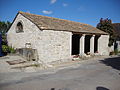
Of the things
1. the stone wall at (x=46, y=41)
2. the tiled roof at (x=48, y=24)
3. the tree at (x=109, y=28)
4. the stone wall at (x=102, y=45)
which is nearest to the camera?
the stone wall at (x=46, y=41)

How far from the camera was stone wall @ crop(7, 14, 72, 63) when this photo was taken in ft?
29.9

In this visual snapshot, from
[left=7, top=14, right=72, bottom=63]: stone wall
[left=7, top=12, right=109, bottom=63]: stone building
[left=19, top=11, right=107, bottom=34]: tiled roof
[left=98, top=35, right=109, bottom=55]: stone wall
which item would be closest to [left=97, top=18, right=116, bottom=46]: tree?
[left=98, top=35, right=109, bottom=55]: stone wall

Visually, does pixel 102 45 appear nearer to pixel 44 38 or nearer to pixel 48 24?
pixel 48 24

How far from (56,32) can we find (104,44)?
33.5 feet

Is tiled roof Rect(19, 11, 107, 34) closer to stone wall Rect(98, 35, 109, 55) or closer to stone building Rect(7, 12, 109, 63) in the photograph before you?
stone building Rect(7, 12, 109, 63)

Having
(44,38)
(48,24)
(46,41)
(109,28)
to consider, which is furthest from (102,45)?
(44,38)

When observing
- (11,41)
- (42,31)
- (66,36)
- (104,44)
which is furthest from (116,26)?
(11,41)

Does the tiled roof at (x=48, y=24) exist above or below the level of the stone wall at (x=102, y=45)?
above

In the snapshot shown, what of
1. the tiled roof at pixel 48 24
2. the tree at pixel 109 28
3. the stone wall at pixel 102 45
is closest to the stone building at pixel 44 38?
the tiled roof at pixel 48 24

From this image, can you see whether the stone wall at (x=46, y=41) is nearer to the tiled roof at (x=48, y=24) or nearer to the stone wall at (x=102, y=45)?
the tiled roof at (x=48, y=24)

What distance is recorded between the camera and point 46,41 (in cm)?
916

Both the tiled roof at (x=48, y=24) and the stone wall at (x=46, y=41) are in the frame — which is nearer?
the stone wall at (x=46, y=41)

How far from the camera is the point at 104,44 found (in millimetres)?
16281

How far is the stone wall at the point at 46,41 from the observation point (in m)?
9.12
